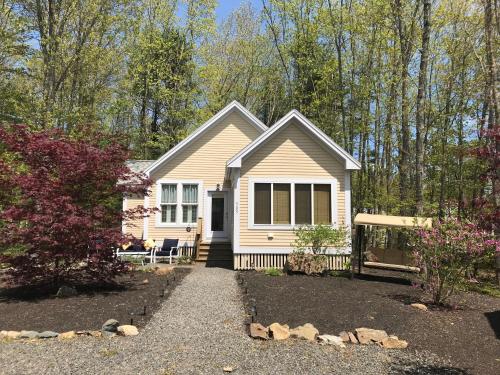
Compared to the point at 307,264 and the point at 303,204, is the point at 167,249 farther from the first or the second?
the point at 307,264

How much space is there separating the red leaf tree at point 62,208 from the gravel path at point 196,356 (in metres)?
3.02

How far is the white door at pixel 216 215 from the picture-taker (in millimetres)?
17125

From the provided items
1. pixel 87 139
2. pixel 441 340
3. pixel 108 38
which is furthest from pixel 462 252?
pixel 108 38

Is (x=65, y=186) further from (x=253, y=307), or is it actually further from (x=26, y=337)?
(x=253, y=307)

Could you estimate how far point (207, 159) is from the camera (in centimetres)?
1752

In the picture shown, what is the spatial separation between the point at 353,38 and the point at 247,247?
16.1m

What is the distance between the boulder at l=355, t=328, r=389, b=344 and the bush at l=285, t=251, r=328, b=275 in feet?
20.0

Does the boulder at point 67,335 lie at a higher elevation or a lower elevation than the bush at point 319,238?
lower

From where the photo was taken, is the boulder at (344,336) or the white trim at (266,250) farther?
the white trim at (266,250)

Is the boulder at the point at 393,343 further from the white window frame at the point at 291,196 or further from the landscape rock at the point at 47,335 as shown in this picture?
the white window frame at the point at 291,196

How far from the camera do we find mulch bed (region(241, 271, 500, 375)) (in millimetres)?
6488

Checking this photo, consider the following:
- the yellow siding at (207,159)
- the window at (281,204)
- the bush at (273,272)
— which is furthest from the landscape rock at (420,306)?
the yellow siding at (207,159)

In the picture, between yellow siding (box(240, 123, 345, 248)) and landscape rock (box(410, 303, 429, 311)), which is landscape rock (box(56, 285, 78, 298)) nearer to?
yellow siding (box(240, 123, 345, 248))

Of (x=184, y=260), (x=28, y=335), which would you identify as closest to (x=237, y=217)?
(x=184, y=260)
